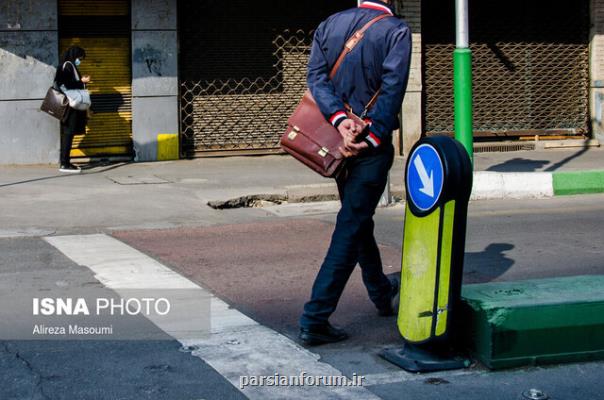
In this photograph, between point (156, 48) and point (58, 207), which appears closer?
point (58, 207)

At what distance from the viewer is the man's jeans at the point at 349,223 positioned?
222 inches

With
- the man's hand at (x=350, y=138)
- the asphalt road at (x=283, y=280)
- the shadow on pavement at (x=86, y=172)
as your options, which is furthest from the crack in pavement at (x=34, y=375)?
the shadow on pavement at (x=86, y=172)

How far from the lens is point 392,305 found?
6395 millimetres

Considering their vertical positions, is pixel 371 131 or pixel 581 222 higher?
pixel 371 131

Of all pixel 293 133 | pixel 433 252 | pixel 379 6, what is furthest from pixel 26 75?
pixel 433 252

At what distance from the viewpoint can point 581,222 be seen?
1009cm

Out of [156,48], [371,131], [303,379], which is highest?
[156,48]

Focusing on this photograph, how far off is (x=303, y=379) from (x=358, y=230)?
0.97 metres

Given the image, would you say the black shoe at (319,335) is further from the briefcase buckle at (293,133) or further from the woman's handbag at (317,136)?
the briefcase buckle at (293,133)

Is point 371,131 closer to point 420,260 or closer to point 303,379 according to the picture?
point 420,260

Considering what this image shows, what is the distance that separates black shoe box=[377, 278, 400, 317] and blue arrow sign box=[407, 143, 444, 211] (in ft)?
3.80

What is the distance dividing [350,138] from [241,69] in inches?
397

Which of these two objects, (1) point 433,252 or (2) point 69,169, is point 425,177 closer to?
(1) point 433,252

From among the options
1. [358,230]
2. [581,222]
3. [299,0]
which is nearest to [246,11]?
[299,0]
